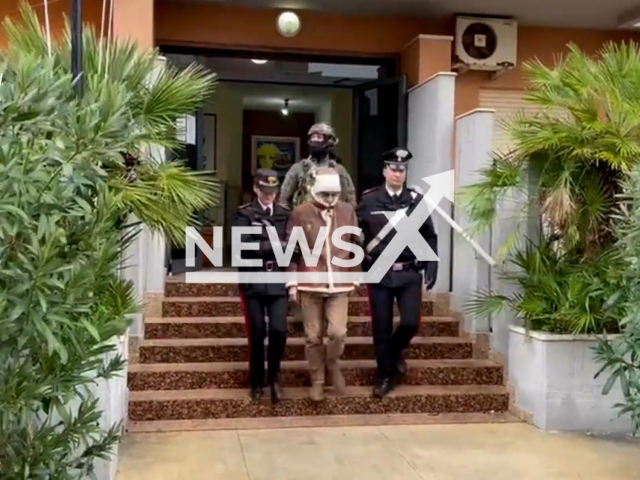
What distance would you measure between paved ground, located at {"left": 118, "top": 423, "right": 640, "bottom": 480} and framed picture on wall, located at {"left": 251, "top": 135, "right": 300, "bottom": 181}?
23.4ft

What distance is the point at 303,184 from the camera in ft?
18.5

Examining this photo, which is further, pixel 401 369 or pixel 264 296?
pixel 401 369

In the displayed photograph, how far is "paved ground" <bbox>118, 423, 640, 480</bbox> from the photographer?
4.16 m

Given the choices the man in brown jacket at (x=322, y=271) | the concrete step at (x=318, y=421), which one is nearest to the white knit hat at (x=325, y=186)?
the man in brown jacket at (x=322, y=271)

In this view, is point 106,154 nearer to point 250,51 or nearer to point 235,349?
point 235,349

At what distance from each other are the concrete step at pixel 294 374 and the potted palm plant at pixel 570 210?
1.56 feet

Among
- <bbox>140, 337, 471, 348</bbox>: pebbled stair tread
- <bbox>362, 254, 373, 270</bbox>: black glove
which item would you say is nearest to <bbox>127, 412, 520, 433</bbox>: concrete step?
<bbox>140, 337, 471, 348</bbox>: pebbled stair tread

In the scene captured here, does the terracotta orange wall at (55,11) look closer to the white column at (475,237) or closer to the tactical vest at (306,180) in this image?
the tactical vest at (306,180)

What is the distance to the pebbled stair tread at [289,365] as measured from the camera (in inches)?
211

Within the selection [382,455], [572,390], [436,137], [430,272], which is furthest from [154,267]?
[572,390]

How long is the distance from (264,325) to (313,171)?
1277 mm

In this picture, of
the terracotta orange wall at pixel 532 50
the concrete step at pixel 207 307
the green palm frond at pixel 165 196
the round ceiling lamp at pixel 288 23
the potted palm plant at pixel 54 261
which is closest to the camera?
the potted palm plant at pixel 54 261

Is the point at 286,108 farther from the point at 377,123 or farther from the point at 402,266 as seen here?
the point at 402,266

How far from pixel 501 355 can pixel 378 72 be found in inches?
144
